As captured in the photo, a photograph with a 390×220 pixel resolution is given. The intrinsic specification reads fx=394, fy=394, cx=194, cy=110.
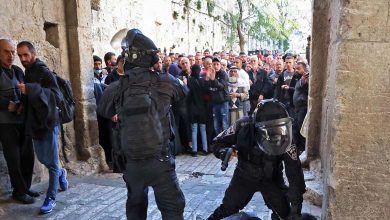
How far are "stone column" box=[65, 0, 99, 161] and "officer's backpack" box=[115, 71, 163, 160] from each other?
3135 millimetres

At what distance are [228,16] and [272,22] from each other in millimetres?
2449

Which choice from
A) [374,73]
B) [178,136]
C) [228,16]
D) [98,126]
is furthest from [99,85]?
[228,16]

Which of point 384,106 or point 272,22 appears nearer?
point 384,106

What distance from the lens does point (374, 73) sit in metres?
2.44

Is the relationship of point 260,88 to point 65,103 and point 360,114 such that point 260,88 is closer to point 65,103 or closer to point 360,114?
point 65,103

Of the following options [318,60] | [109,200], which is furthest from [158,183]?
[318,60]

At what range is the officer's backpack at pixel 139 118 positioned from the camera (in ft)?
9.45

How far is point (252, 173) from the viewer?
319 centimetres

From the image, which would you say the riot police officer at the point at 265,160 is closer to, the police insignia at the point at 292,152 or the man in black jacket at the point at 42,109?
the police insignia at the point at 292,152

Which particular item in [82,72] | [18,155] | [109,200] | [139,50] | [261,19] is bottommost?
[109,200]

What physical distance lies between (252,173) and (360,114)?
104 cm

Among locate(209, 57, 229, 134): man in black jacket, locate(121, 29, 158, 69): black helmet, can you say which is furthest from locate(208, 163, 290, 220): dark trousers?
locate(209, 57, 229, 134): man in black jacket

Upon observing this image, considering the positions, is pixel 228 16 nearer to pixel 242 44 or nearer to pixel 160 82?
pixel 242 44

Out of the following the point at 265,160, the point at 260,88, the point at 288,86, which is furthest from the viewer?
the point at 260,88
